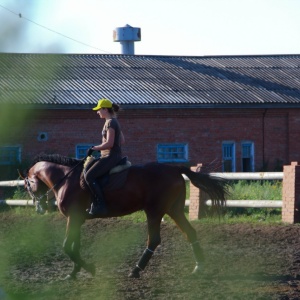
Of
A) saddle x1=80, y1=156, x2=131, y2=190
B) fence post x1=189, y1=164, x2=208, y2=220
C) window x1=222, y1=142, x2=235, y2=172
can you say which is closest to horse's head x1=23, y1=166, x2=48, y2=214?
saddle x1=80, y1=156, x2=131, y2=190

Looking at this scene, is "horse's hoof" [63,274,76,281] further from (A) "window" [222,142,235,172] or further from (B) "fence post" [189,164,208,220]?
(A) "window" [222,142,235,172]

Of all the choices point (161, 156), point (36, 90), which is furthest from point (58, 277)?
point (161, 156)

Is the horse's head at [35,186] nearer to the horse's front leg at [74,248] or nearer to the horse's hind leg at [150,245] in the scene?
the horse's front leg at [74,248]

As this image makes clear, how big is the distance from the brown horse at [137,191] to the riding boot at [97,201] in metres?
0.09

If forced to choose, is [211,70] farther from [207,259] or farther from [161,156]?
[207,259]

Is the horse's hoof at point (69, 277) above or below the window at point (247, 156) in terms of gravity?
below

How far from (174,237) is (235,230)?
1.02 metres

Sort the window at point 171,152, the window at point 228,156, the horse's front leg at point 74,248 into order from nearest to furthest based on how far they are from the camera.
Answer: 1. the horse's front leg at point 74,248
2. the window at point 171,152
3. the window at point 228,156

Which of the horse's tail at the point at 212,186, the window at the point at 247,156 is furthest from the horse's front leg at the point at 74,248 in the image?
the window at the point at 247,156

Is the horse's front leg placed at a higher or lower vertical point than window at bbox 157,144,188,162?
lower

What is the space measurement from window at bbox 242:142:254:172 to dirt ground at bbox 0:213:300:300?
52.2 ft

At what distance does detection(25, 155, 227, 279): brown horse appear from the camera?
1036 centimetres

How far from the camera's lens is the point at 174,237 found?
1324 centimetres

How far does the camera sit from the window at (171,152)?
97.7 ft
